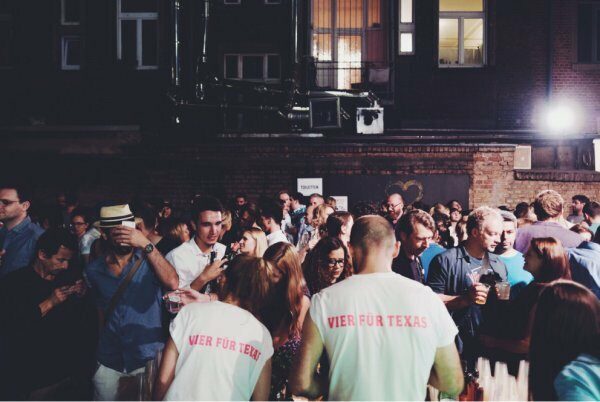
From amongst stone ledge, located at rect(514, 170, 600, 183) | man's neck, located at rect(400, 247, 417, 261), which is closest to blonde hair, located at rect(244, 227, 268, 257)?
man's neck, located at rect(400, 247, 417, 261)

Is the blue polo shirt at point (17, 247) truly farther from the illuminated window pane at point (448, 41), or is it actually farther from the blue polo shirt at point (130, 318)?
the illuminated window pane at point (448, 41)

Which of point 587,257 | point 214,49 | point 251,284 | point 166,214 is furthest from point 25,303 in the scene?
point 214,49

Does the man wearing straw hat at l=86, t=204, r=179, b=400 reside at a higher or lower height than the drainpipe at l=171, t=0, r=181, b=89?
lower

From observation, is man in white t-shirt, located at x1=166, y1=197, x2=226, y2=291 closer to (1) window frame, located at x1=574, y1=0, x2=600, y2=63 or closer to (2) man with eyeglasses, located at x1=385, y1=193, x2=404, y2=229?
(2) man with eyeglasses, located at x1=385, y1=193, x2=404, y2=229

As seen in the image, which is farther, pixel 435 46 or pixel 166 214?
pixel 435 46

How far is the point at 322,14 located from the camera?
15531 millimetres

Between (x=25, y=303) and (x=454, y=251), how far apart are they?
320 centimetres

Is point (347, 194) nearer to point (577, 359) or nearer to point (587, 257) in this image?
point (587, 257)

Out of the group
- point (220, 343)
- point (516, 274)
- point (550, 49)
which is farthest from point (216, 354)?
point (550, 49)

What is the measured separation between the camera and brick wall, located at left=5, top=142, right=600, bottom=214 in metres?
12.2

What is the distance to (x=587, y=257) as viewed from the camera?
4902mm

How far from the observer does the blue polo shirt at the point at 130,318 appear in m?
3.86

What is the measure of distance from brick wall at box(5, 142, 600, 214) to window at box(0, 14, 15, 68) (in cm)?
564

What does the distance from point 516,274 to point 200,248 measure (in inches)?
107
